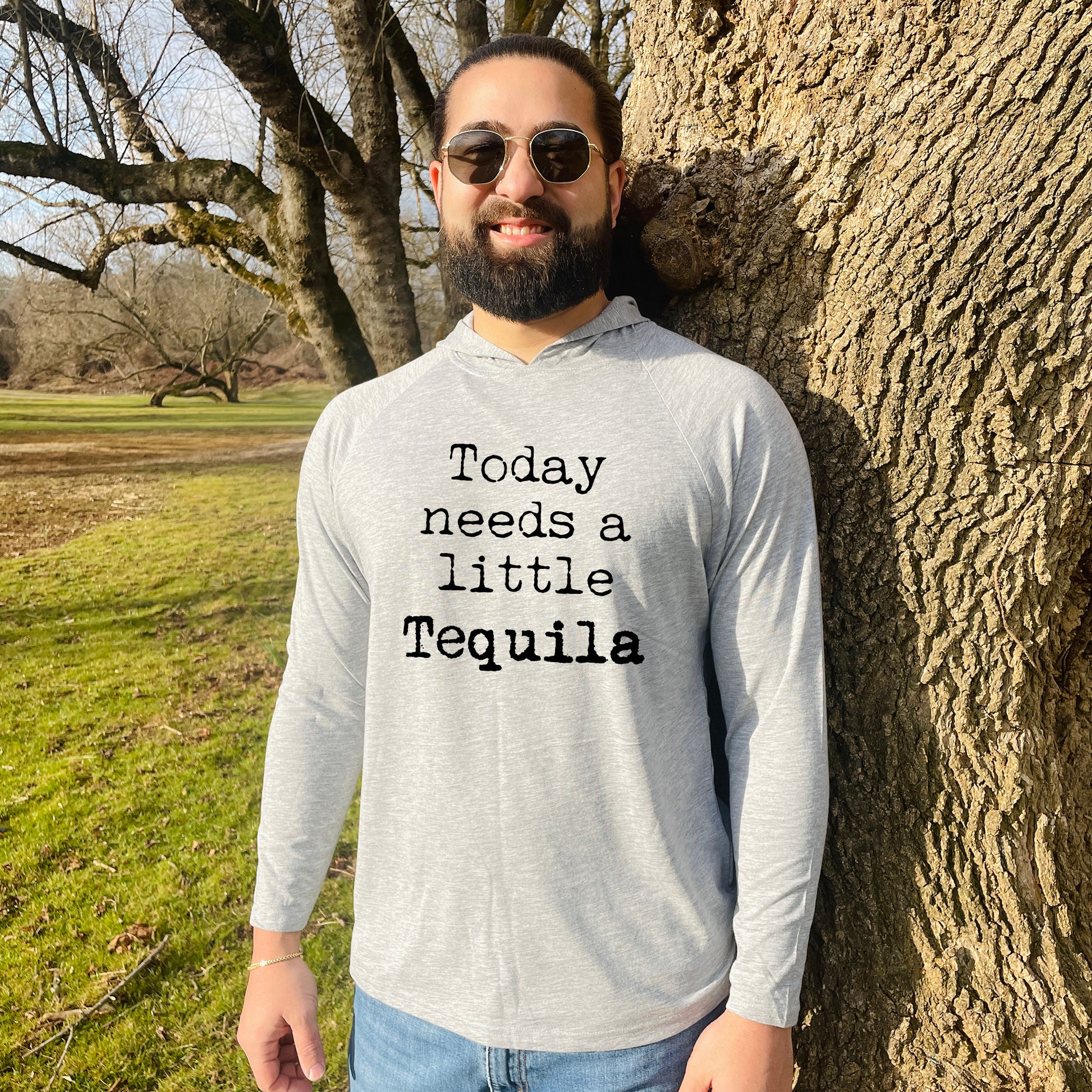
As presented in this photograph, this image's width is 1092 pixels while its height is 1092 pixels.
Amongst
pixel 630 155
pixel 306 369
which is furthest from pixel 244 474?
pixel 630 155

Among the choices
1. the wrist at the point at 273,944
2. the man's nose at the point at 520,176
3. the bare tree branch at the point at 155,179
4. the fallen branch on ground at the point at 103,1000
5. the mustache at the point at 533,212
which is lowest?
the fallen branch on ground at the point at 103,1000

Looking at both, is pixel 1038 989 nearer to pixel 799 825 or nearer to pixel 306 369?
pixel 799 825

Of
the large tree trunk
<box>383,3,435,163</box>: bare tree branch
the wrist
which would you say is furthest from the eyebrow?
<box>383,3,435,163</box>: bare tree branch

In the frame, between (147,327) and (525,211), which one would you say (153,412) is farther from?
(525,211)

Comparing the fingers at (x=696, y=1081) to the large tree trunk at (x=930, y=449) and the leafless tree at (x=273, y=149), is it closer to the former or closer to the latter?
the large tree trunk at (x=930, y=449)

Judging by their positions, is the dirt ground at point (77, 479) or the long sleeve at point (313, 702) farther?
the dirt ground at point (77, 479)

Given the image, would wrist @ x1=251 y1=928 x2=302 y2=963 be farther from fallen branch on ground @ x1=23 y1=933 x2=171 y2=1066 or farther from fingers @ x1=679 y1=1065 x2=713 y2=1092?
fallen branch on ground @ x1=23 y1=933 x2=171 y2=1066

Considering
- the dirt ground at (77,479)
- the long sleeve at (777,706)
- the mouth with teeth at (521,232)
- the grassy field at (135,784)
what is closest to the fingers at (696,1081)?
the long sleeve at (777,706)

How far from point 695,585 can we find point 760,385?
36 cm

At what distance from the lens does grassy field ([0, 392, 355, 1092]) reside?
9.04 feet

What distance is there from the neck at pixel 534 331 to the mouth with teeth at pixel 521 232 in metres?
0.13

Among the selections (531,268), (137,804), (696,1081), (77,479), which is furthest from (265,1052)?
(77,479)

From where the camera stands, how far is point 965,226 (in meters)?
1.24

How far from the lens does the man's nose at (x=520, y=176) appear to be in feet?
4.48
